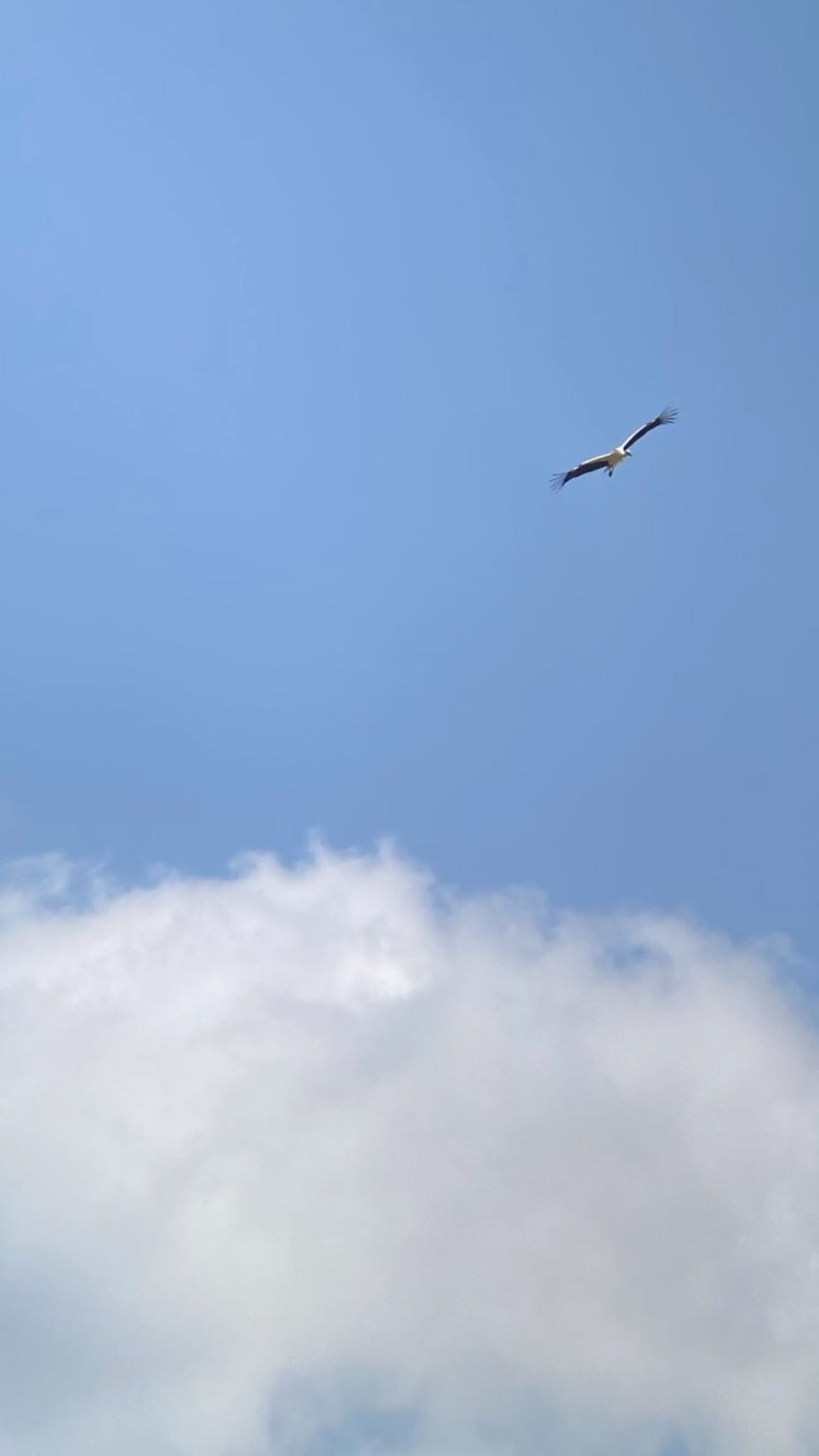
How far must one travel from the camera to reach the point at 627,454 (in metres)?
68.2

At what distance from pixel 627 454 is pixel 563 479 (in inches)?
206

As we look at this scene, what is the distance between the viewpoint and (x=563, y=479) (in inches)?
2643
